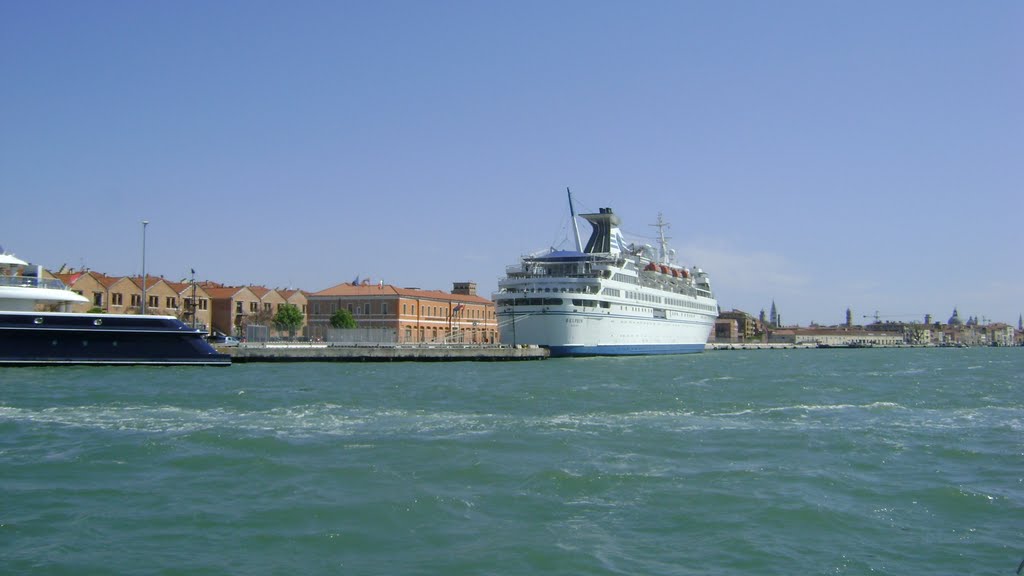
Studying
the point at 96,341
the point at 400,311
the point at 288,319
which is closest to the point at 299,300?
the point at 288,319

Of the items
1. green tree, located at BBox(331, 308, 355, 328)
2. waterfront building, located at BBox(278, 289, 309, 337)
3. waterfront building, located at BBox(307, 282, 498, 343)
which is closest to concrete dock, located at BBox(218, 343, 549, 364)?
waterfront building, located at BBox(307, 282, 498, 343)

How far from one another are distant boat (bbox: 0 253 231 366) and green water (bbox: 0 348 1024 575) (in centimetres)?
1365

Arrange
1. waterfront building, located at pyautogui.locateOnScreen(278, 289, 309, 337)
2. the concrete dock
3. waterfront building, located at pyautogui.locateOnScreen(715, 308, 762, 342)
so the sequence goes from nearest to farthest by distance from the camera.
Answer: the concrete dock → waterfront building, located at pyautogui.locateOnScreen(278, 289, 309, 337) → waterfront building, located at pyautogui.locateOnScreen(715, 308, 762, 342)

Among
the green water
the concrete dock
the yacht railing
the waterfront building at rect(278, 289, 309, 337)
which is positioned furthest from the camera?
the waterfront building at rect(278, 289, 309, 337)

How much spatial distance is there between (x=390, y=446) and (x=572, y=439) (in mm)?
3877

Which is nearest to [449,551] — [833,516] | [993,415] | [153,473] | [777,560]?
[777,560]

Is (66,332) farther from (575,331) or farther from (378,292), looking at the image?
(378,292)

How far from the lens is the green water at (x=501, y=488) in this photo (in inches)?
410

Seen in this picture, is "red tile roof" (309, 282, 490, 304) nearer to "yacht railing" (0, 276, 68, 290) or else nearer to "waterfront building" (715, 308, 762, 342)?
"yacht railing" (0, 276, 68, 290)

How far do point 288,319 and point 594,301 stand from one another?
3352 cm

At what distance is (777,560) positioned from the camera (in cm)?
1040

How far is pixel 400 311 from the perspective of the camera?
87.3 metres

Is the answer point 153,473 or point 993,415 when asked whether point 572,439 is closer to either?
point 153,473

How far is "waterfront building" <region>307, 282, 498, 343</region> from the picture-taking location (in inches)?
3440
